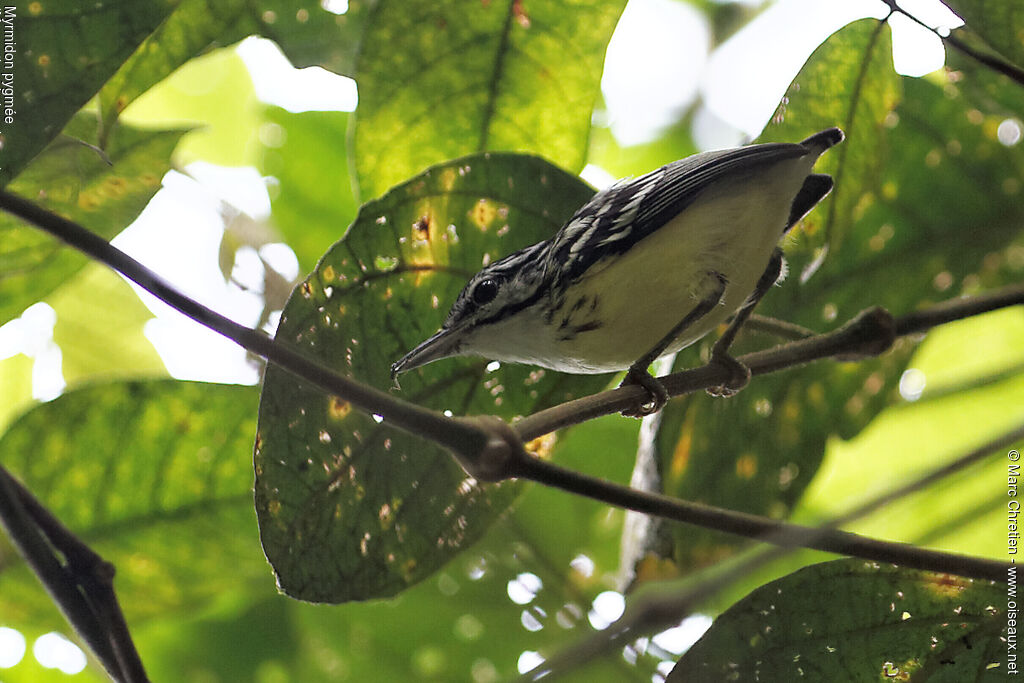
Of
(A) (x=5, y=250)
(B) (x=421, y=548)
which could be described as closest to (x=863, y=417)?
(B) (x=421, y=548)

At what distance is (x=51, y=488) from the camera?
1.71 metres

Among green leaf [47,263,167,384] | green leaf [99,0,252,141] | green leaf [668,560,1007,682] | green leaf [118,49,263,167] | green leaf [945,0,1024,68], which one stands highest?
green leaf [118,49,263,167]

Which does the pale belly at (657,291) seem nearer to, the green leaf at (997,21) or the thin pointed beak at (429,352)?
the thin pointed beak at (429,352)

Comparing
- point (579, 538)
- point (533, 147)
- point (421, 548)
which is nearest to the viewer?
point (421, 548)

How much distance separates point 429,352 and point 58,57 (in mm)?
622

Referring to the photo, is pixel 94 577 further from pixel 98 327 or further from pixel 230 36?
pixel 98 327

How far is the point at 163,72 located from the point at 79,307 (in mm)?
1040

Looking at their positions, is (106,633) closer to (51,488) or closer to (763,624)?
(51,488)

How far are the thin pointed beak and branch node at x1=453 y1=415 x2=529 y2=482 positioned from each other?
1.33 ft

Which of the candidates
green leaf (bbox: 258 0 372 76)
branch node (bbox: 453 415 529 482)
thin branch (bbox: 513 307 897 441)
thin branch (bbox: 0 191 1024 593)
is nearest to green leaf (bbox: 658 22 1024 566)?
thin branch (bbox: 513 307 897 441)

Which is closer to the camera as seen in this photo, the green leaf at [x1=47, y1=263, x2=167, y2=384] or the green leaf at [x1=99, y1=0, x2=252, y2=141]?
the green leaf at [x1=99, y1=0, x2=252, y2=141]

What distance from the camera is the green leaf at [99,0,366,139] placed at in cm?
152

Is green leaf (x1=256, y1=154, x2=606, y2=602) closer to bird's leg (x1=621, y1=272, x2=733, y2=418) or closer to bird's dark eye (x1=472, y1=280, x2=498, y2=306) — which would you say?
bird's dark eye (x1=472, y1=280, x2=498, y2=306)

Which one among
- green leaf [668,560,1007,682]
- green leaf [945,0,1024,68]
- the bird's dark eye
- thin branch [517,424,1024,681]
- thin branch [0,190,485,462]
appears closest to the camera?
thin branch [517,424,1024,681]
